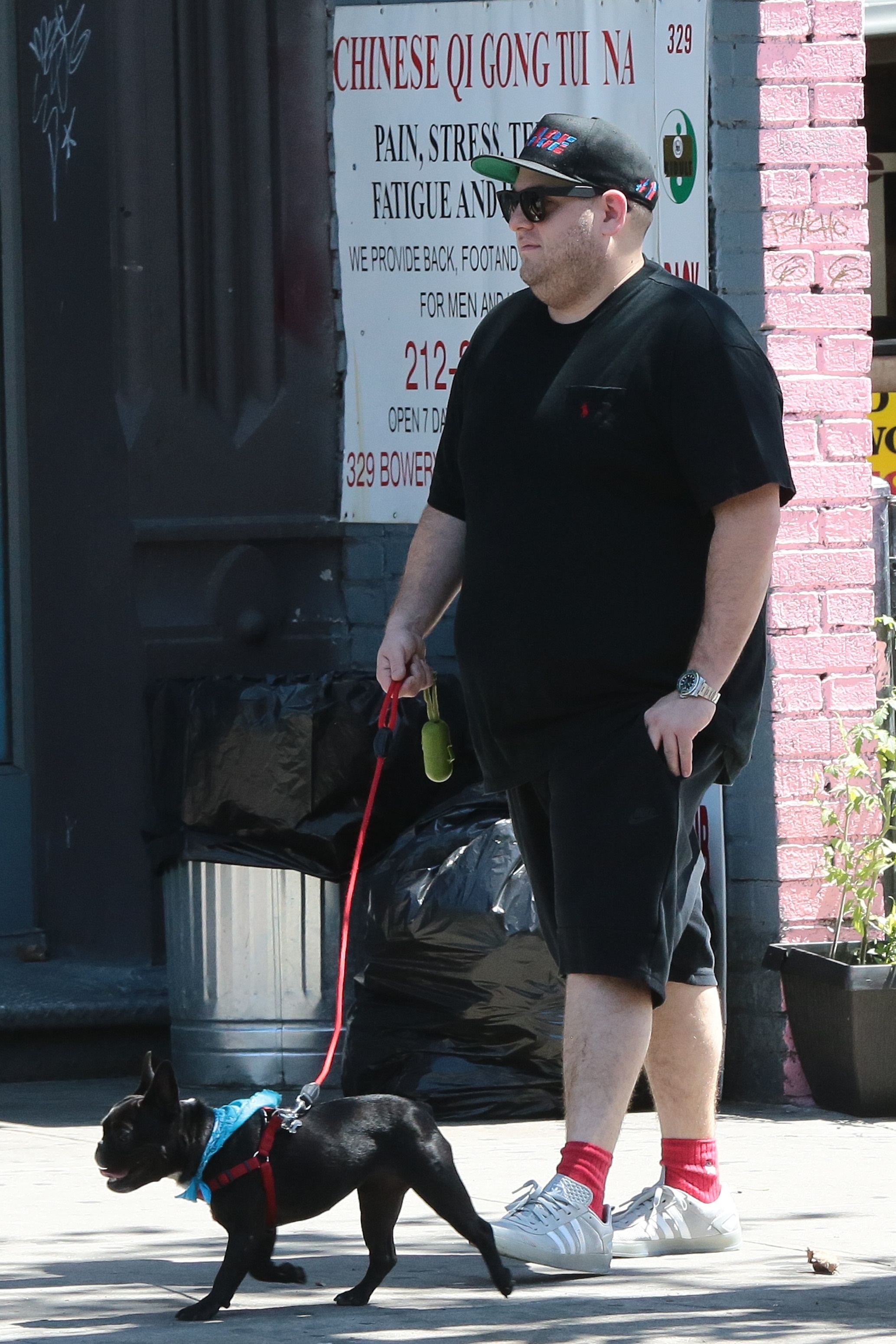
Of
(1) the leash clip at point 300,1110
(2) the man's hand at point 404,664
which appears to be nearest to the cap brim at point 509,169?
(2) the man's hand at point 404,664

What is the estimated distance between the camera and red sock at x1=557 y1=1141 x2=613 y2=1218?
3535 millimetres

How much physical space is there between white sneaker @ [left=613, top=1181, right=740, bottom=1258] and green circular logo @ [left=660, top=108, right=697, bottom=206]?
2.81m

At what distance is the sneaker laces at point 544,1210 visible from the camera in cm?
350

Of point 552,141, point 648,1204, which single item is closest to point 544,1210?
point 648,1204

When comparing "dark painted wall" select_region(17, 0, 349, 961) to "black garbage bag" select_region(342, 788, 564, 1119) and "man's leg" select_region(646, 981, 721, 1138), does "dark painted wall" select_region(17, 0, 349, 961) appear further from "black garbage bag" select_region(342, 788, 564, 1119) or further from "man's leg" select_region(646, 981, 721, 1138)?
"man's leg" select_region(646, 981, 721, 1138)

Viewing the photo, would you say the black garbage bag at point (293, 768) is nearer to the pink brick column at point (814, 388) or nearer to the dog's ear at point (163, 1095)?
the pink brick column at point (814, 388)

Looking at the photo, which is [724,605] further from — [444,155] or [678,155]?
[444,155]

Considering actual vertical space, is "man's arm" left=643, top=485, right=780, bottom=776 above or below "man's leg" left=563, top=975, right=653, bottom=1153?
above

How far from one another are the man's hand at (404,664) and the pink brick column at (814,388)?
1824 mm

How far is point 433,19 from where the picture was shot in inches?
226

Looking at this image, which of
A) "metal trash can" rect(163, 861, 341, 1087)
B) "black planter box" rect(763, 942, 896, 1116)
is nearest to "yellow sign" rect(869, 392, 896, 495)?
"black planter box" rect(763, 942, 896, 1116)

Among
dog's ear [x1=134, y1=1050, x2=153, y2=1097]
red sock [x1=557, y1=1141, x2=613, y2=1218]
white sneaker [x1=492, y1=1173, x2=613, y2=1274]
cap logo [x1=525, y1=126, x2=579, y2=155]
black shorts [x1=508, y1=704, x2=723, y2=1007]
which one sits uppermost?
cap logo [x1=525, y1=126, x2=579, y2=155]

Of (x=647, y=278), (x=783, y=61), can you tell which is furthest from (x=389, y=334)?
(x=647, y=278)

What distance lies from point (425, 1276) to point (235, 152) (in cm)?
337
